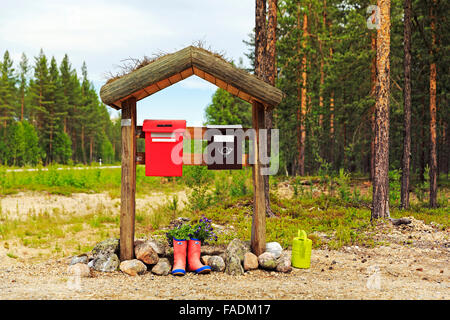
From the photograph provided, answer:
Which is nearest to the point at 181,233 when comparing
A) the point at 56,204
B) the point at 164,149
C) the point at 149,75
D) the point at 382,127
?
the point at 164,149

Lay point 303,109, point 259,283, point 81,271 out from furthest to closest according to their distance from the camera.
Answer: point 303,109, point 81,271, point 259,283

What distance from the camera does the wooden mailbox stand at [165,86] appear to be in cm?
581

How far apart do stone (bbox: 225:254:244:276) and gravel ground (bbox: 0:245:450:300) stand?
11cm

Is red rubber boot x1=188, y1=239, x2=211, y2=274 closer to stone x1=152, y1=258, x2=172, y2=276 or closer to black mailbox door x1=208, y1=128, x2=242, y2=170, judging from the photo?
stone x1=152, y1=258, x2=172, y2=276

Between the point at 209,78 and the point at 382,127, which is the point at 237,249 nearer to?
the point at 209,78

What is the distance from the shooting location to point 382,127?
33.9 ft

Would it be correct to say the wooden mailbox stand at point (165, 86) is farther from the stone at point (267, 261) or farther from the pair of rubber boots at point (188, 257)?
the pair of rubber boots at point (188, 257)

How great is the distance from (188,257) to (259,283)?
1.36 m

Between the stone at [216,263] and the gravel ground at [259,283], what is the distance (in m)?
0.14

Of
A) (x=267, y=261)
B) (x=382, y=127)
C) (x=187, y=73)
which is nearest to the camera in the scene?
(x=267, y=261)

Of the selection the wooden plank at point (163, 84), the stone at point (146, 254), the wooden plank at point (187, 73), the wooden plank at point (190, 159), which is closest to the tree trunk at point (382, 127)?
the wooden plank at point (190, 159)

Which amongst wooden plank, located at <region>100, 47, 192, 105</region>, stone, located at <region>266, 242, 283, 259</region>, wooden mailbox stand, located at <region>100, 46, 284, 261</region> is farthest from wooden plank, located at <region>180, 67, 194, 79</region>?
stone, located at <region>266, 242, 283, 259</region>
